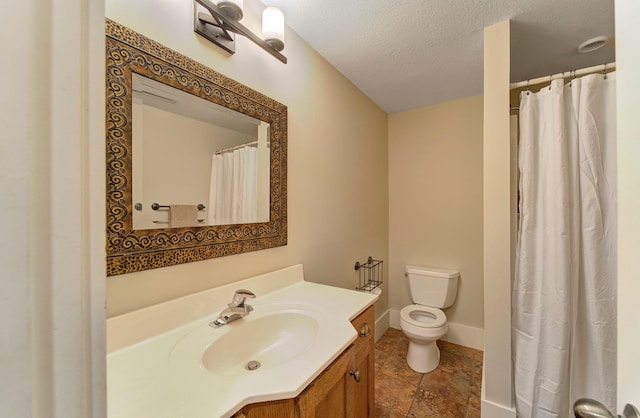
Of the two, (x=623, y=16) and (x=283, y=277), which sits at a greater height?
(x=623, y=16)

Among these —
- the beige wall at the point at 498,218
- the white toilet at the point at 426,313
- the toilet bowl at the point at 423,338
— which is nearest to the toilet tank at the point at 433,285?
the white toilet at the point at 426,313

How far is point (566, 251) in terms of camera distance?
125 cm

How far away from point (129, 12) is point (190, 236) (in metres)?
0.77

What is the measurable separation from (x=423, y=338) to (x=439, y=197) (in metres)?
1.28

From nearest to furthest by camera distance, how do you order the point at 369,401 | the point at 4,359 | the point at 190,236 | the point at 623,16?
the point at 4,359
the point at 623,16
the point at 190,236
the point at 369,401

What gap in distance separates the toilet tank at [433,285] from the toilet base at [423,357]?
1.41 feet

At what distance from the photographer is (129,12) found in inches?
31.8

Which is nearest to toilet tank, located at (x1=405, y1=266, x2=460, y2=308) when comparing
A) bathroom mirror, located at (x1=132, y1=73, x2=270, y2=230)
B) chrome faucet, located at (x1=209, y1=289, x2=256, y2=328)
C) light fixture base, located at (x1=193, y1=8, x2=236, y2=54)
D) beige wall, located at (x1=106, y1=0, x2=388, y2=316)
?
beige wall, located at (x1=106, y1=0, x2=388, y2=316)

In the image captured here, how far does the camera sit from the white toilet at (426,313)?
184 cm

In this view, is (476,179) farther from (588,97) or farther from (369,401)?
(369,401)

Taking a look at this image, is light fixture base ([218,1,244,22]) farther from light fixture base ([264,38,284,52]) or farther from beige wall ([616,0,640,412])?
beige wall ([616,0,640,412])

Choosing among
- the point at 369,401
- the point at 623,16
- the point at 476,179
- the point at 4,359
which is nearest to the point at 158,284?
the point at 4,359

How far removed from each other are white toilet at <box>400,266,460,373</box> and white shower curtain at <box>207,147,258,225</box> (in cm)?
149

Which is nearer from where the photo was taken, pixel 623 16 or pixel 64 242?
pixel 64 242
